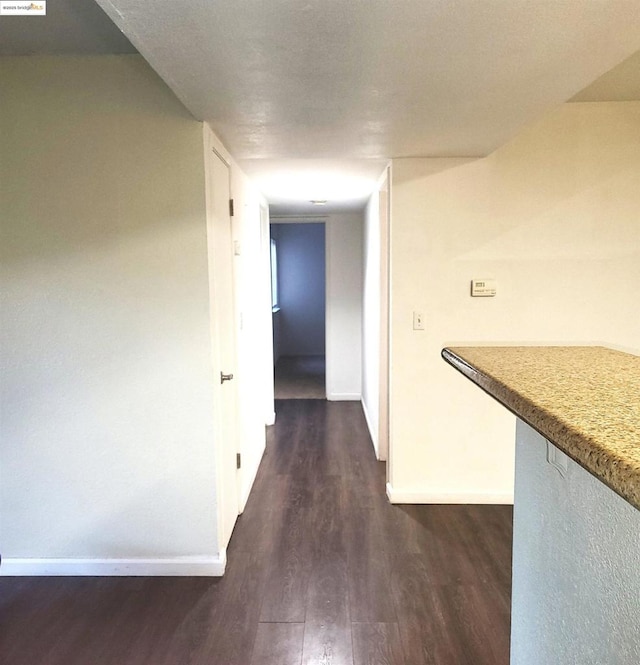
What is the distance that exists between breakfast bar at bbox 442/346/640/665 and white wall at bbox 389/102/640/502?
146cm

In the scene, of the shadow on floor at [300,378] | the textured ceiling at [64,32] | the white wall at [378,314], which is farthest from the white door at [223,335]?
the shadow on floor at [300,378]

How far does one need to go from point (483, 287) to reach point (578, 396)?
199 centimetres

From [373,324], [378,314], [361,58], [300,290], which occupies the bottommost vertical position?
[373,324]

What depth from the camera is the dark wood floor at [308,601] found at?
66.6 inches

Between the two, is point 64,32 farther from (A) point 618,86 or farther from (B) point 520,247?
(A) point 618,86

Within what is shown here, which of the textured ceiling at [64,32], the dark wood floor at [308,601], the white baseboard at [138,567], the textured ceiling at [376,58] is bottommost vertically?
the dark wood floor at [308,601]

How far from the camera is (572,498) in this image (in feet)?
2.93

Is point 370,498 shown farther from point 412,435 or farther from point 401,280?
point 401,280

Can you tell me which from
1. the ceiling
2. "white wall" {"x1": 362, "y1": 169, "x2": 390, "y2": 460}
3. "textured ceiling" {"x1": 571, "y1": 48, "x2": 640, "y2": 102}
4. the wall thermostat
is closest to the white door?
the ceiling

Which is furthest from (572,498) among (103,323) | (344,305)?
(344,305)

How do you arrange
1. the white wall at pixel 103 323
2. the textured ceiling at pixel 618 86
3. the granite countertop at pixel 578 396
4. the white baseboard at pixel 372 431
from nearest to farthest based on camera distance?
the granite countertop at pixel 578 396 → the white wall at pixel 103 323 → the textured ceiling at pixel 618 86 → the white baseboard at pixel 372 431

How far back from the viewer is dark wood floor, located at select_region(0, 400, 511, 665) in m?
1.69

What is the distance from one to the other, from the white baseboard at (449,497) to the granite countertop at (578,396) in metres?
1.83

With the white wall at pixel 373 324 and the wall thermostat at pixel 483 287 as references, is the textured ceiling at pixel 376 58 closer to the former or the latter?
the wall thermostat at pixel 483 287
